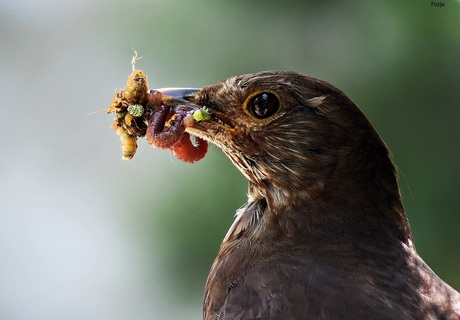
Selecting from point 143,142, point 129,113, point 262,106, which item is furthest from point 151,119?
point 143,142

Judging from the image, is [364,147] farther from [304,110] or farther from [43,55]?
[43,55]

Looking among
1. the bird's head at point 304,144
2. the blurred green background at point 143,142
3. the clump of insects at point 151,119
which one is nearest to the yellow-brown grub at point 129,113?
the clump of insects at point 151,119

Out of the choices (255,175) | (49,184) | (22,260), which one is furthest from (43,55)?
(255,175)

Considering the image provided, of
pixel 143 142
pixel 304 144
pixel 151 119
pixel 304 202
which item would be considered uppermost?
pixel 143 142

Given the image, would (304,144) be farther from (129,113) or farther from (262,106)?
(129,113)

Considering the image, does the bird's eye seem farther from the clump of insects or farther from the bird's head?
the clump of insects

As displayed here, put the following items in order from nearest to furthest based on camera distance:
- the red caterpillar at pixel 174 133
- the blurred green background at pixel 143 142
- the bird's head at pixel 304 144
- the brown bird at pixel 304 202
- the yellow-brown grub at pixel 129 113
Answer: the brown bird at pixel 304 202
the bird's head at pixel 304 144
the red caterpillar at pixel 174 133
the yellow-brown grub at pixel 129 113
the blurred green background at pixel 143 142

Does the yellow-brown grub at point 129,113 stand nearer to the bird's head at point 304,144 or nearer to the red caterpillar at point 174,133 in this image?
the red caterpillar at point 174,133
